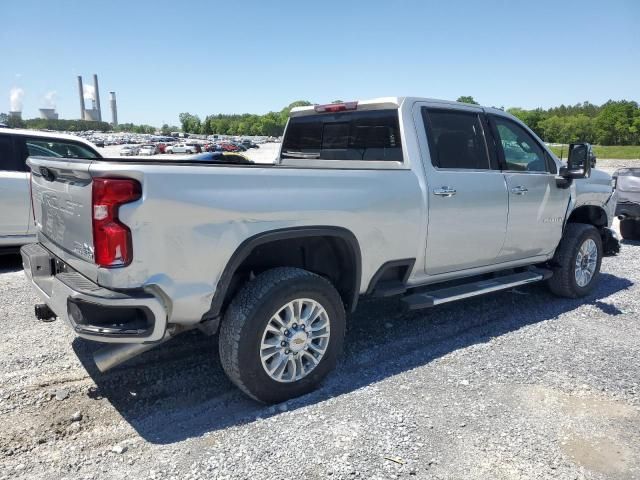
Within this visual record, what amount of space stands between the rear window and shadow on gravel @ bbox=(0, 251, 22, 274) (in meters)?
3.99

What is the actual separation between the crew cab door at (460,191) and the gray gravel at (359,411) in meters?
0.79

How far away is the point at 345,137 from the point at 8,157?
4453 mm

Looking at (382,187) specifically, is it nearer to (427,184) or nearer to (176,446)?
(427,184)

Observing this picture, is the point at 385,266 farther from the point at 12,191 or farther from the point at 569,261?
the point at 12,191

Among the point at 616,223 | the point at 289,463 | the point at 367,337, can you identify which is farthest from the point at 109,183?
the point at 616,223

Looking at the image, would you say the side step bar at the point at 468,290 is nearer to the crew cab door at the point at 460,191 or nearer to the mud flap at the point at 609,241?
the crew cab door at the point at 460,191

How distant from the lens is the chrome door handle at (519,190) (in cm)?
465

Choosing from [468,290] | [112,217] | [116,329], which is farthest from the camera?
[468,290]

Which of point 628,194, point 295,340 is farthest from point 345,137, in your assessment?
point 628,194

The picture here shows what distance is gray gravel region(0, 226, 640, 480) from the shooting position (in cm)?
271

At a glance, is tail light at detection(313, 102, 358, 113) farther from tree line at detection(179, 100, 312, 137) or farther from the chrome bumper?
tree line at detection(179, 100, 312, 137)

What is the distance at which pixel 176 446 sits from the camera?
2854 millimetres

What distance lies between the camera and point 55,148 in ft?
22.2

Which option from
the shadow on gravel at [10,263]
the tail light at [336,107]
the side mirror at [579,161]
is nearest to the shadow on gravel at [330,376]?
the side mirror at [579,161]
